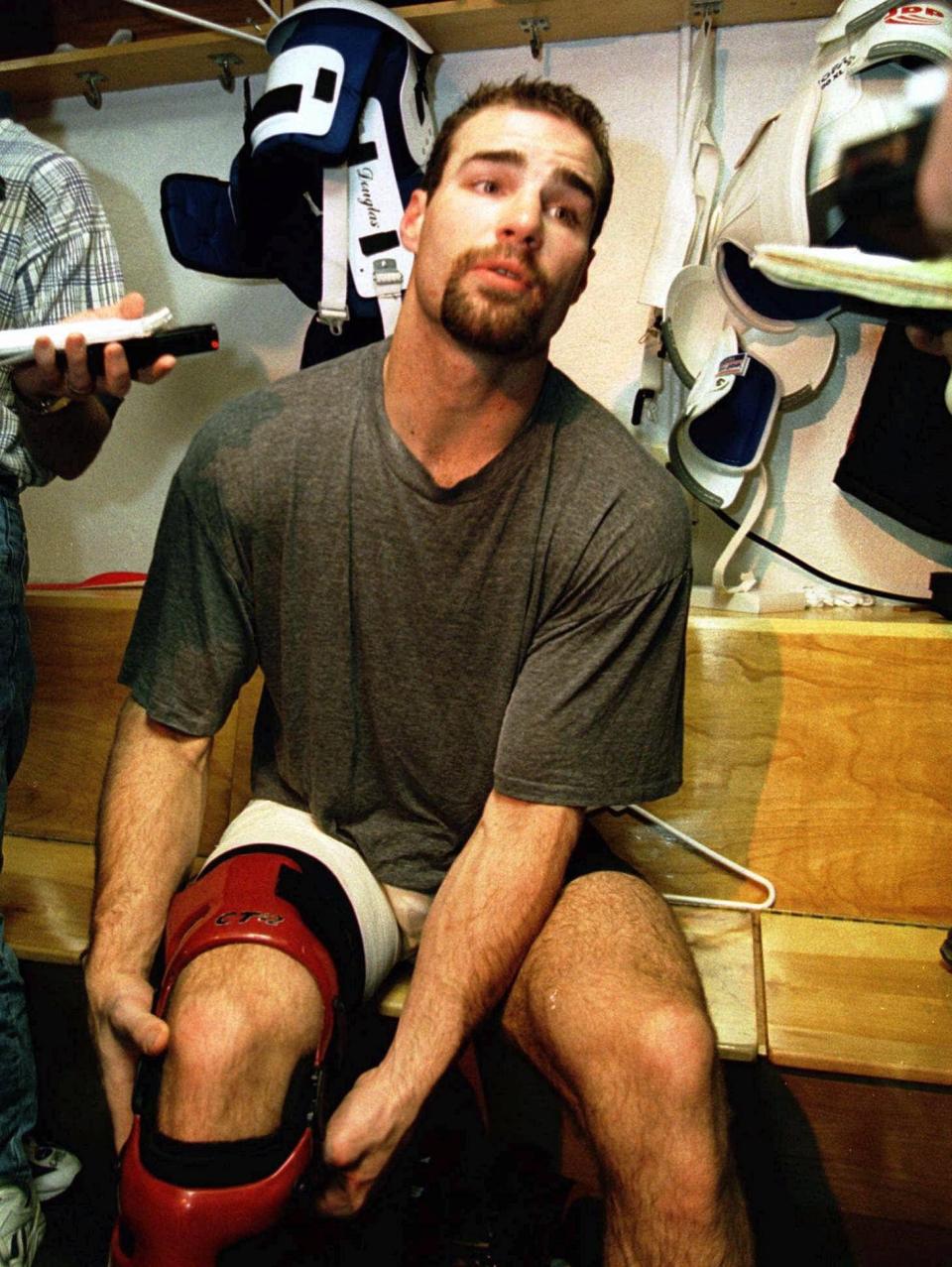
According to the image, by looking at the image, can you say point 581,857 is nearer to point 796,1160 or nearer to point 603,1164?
point 603,1164

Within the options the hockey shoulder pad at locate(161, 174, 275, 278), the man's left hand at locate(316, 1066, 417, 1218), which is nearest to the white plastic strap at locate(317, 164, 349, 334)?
the hockey shoulder pad at locate(161, 174, 275, 278)

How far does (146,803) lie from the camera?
1.03 meters

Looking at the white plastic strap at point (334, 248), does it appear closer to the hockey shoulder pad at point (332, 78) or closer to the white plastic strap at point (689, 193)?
the hockey shoulder pad at point (332, 78)

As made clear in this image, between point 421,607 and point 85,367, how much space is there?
39 centimetres

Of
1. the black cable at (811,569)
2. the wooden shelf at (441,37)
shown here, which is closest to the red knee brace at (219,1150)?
the black cable at (811,569)

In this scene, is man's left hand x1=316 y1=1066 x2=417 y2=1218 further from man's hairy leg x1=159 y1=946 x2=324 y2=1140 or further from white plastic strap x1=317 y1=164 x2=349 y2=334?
white plastic strap x1=317 y1=164 x2=349 y2=334

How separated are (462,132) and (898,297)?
0.83m

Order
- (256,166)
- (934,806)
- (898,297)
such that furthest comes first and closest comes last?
1. (256,166)
2. (934,806)
3. (898,297)

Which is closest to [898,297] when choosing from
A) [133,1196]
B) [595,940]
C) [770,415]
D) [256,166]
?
[595,940]

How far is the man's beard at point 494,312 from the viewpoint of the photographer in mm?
1016

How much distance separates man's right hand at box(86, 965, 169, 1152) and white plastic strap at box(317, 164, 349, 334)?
3.16ft

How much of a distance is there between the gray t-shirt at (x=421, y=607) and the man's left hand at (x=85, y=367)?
20 cm

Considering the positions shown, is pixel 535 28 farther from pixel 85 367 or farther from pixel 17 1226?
pixel 17 1226

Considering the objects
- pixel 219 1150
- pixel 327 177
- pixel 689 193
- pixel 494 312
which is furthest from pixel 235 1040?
pixel 689 193
